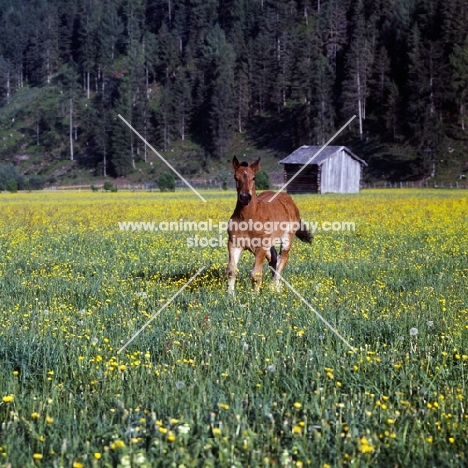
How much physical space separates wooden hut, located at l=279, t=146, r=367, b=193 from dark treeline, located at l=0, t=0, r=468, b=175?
1233 cm

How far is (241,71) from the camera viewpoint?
391ft

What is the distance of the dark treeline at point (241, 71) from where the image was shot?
9119cm

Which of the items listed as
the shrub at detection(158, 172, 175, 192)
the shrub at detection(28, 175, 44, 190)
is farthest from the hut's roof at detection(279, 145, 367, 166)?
the shrub at detection(28, 175, 44, 190)

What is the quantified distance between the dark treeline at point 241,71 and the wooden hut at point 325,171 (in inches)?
486

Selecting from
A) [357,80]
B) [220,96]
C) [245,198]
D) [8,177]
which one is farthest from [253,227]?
[220,96]

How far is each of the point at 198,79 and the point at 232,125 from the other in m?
21.1

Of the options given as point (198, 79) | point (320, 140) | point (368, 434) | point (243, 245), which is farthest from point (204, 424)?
point (198, 79)

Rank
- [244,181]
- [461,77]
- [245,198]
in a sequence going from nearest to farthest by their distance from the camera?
1. [245,198]
2. [244,181]
3. [461,77]

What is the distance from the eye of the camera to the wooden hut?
67.9 metres

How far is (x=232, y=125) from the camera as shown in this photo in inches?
4333

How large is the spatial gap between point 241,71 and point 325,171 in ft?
189

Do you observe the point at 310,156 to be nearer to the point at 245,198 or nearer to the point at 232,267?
the point at 232,267

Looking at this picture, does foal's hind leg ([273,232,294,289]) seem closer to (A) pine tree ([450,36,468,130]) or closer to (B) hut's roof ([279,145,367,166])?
(B) hut's roof ([279,145,367,166])

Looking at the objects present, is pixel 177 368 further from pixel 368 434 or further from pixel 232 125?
pixel 232 125
